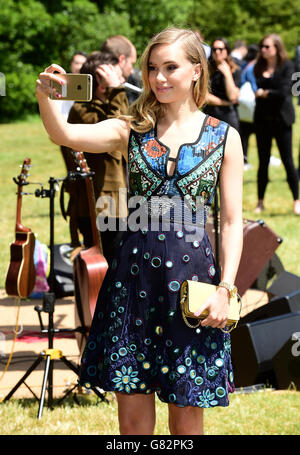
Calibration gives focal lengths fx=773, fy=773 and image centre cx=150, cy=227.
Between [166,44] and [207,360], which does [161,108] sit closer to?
[166,44]

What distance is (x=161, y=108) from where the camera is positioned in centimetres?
315

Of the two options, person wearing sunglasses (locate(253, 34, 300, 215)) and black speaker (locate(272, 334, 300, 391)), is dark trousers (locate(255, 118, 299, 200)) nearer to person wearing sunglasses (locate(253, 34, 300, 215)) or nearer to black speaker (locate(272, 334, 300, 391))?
person wearing sunglasses (locate(253, 34, 300, 215))

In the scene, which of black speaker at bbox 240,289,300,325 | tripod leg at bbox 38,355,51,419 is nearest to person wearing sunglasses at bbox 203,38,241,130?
black speaker at bbox 240,289,300,325

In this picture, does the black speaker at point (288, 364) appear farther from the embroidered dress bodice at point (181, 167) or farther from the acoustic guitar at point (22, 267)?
the embroidered dress bodice at point (181, 167)

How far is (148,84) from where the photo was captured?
3.13 m

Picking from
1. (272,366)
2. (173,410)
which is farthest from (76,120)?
(173,410)

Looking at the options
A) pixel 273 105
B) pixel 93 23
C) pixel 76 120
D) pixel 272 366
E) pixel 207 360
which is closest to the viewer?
pixel 207 360

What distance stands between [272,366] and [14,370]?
1.81 meters

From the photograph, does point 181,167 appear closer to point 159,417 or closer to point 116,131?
point 116,131

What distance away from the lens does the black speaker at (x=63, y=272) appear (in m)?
7.30

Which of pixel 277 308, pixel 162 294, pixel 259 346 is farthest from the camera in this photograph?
pixel 277 308

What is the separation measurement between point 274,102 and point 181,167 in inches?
284

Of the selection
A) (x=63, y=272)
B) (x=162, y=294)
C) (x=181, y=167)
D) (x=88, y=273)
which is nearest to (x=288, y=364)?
(x=88, y=273)

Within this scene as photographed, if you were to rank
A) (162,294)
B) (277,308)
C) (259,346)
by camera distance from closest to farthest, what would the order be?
1. (162,294)
2. (259,346)
3. (277,308)
